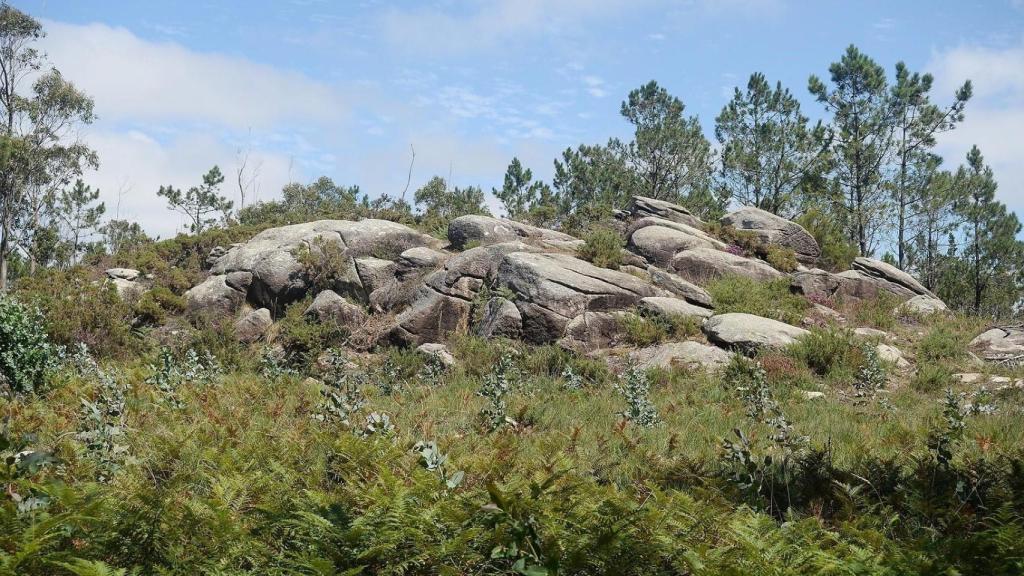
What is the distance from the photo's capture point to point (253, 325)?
57.8ft

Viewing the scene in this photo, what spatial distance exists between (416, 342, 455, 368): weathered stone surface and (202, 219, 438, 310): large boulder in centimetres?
392

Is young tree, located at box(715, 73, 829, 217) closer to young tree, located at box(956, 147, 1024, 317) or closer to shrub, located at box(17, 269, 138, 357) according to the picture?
young tree, located at box(956, 147, 1024, 317)

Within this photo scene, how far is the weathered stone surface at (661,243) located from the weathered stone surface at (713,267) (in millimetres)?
290

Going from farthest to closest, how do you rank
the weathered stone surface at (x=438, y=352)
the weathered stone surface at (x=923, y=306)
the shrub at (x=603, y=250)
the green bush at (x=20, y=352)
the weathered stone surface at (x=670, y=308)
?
the weathered stone surface at (x=923, y=306) < the shrub at (x=603, y=250) < the weathered stone surface at (x=670, y=308) < the weathered stone surface at (x=438, y=352) < the green bush at (x=20, y=352)

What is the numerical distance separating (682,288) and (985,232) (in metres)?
26.4

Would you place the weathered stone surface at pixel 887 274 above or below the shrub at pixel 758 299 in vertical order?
above

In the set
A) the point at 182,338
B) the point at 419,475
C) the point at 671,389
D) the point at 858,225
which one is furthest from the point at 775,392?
the point at 858,225

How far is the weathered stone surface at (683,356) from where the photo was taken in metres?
12.7

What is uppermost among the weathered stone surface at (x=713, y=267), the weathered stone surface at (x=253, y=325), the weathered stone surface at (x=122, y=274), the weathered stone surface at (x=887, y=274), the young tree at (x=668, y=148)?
the young tree at (x=668, y=148)

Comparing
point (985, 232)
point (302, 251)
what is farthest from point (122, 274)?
point (985, 232)

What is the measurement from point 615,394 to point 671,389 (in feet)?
3.23

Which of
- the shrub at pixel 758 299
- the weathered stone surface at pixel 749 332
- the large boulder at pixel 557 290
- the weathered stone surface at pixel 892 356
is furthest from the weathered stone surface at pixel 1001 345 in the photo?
the large boulder at pixel 557 290

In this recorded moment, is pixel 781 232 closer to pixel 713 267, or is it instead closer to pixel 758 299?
pixel 713 267

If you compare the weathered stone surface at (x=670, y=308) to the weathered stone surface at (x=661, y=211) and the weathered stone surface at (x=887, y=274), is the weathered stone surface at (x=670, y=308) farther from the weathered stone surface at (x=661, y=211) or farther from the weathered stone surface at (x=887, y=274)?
the weathered stone surface at (x=887, y=274)
